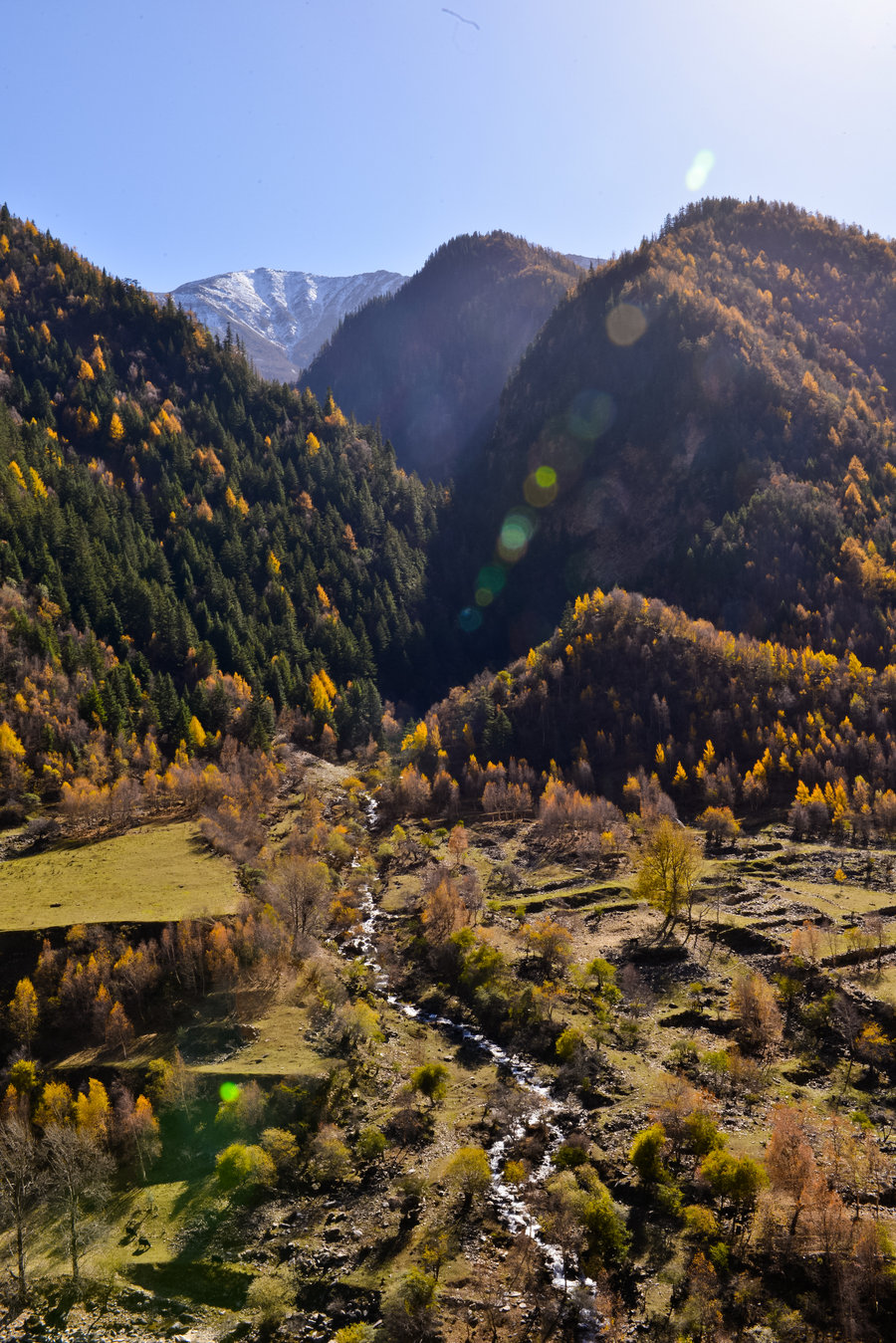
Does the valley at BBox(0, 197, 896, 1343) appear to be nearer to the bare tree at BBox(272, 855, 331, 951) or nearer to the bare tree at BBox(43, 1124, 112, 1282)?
the bare tree at BBox(43, 1124, 112, 1282)

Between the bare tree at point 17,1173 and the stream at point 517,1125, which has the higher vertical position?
the bare tree at point 17,1173

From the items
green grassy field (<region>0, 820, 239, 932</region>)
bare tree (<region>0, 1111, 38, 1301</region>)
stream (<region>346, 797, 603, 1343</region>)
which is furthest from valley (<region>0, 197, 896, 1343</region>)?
green grassy field (<region>0, 820, 239, 932</region>)

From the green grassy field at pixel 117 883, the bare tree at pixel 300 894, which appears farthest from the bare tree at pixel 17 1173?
the bare tree at pixel 300 894

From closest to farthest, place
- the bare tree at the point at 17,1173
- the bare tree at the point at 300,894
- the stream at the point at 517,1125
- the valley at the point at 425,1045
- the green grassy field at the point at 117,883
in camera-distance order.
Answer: the valley at the point at 425,1045 → the stream at the point at 517,1125 → the bare tree at the point at 17,1173 → the green grassy field at the point at 117,883 → the bare tree at the point at 300,894

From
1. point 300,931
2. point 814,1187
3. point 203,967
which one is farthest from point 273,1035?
point 814,1187

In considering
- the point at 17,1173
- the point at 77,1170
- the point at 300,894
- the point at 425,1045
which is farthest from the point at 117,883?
the point at 425,1045

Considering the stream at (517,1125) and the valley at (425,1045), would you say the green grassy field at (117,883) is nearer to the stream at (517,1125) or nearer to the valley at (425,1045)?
the valley at (425,1045)

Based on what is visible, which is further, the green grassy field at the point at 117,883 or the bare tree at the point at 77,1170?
the green grassy field at the point at 117,883
